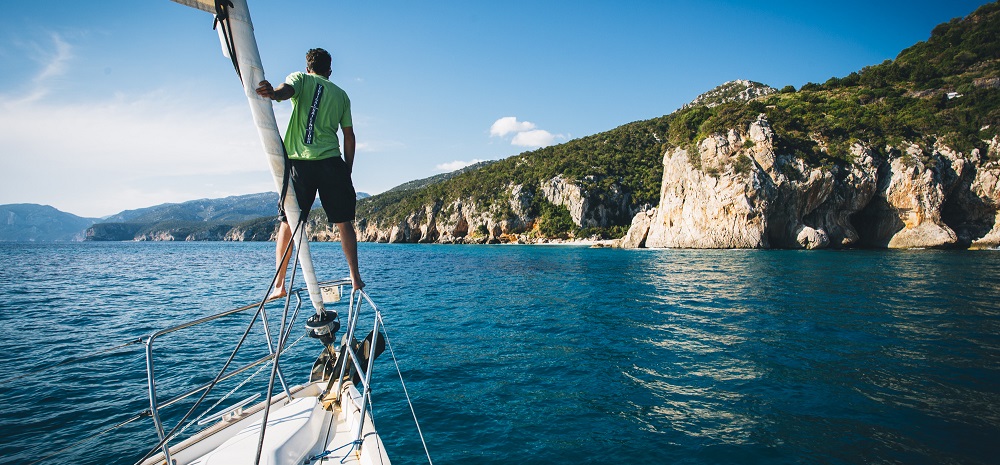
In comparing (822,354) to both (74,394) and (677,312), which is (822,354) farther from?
(74,394)

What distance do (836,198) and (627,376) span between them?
53317 millimetres

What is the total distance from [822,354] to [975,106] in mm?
61619

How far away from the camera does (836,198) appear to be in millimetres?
45688

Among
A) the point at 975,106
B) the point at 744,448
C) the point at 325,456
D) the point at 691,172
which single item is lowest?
the point at 744,448

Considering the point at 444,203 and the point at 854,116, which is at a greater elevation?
the point at 854,116

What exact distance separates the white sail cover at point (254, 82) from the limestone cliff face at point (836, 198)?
173 ft

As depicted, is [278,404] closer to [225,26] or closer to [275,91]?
[275,91]

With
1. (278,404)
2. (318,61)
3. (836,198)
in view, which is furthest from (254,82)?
(836,198)

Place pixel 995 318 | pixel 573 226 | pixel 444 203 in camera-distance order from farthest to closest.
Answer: pixel 444 203, pixel 573 226, pixel 995 318

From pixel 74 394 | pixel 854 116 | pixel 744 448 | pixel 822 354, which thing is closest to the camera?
pixel 744 448

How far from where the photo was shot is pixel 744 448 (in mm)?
5230

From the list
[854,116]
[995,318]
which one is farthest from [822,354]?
[854,116]

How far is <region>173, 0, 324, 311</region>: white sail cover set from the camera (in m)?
2.69

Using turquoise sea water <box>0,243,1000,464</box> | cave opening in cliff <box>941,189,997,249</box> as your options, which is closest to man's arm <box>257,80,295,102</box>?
turquoise sea water <box>0,243,1000,464</box>
